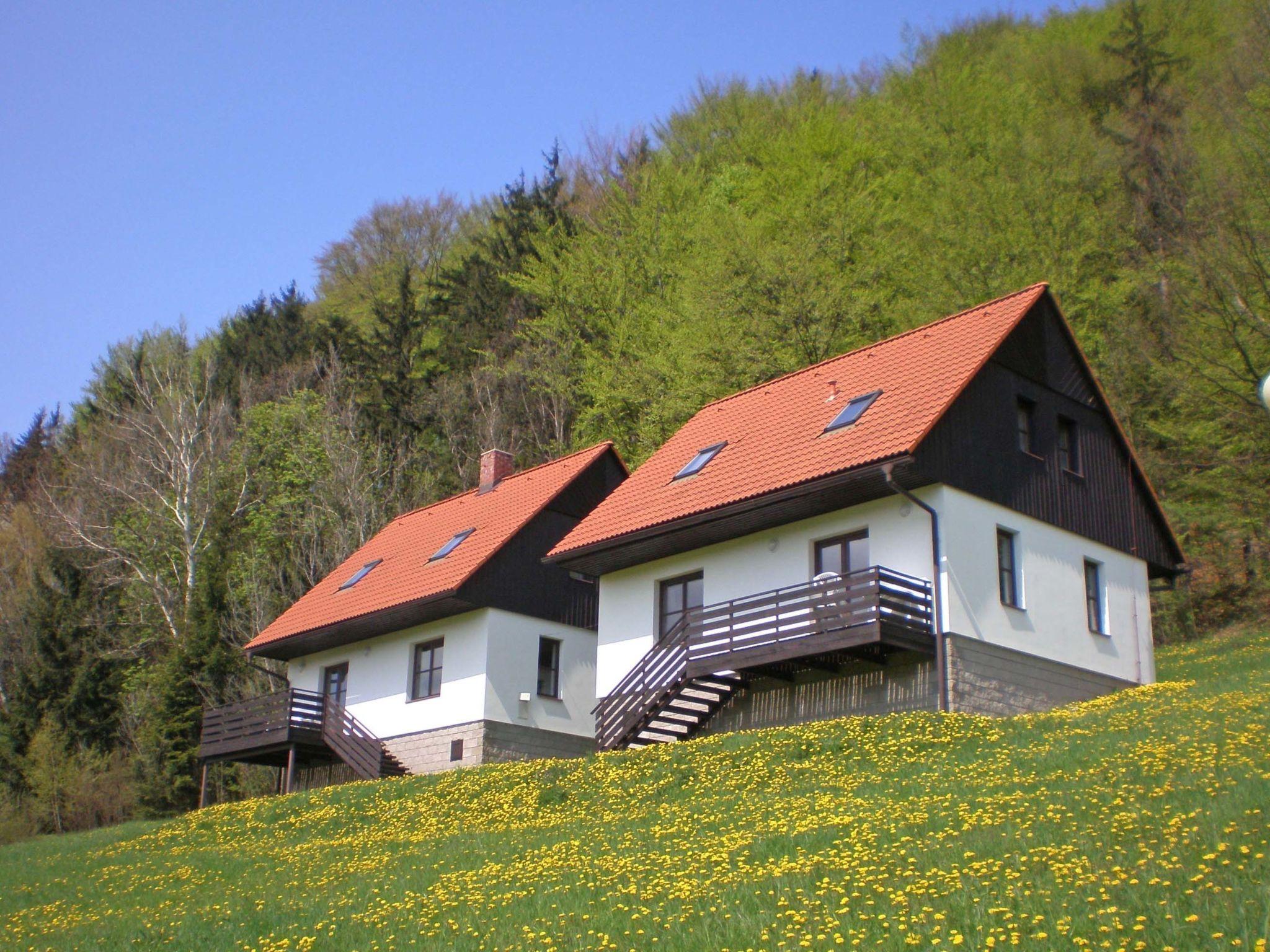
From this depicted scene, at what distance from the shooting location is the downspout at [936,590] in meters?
20.6

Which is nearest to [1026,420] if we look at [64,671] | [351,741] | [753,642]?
[753,642]

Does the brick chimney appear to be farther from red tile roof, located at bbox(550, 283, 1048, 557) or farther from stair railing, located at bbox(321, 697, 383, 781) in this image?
red tile roof, located at bbox(550, 283, 1048, 557)

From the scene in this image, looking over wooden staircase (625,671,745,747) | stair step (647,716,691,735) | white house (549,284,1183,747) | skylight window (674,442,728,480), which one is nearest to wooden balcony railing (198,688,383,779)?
white house (549,284,1183,747)

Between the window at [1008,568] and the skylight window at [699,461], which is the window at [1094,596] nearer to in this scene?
the window at [1008,568]

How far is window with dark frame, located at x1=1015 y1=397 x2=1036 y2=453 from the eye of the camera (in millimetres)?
23719

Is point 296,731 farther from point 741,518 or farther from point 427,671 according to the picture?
point 741,518

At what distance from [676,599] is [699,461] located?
269cm

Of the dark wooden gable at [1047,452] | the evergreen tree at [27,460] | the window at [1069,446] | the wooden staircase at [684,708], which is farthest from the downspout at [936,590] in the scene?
the evergreen tree at [27,460]

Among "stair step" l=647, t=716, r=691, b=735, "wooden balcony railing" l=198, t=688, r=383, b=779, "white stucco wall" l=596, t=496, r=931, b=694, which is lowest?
"stair step" l=647, t=716, r=691, b=735

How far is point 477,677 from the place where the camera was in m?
28.3

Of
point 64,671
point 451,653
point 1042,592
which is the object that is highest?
point 64,671

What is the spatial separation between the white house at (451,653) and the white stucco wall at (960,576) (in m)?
3.52

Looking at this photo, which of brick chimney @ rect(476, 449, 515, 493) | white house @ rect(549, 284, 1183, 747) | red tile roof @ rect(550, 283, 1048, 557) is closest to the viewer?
white house @ rect(549, 284, 1183, 747)

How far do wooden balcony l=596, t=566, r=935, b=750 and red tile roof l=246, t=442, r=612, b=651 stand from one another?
5.96 meters
